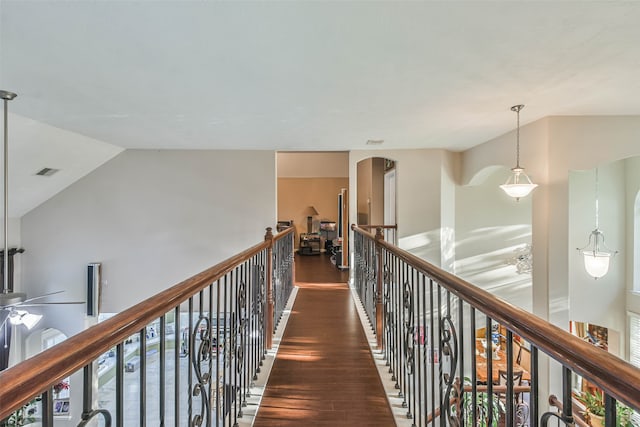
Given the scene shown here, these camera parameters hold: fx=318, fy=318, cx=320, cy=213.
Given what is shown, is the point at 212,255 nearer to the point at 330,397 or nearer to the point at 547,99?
the point at 330,397

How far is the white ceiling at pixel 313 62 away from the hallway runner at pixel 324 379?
2343mm

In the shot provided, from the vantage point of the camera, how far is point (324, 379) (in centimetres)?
241

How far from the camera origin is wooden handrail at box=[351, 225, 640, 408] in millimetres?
520

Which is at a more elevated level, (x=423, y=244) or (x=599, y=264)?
(x=423, y=244)

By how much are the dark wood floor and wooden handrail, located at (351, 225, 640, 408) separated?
4.75 ft

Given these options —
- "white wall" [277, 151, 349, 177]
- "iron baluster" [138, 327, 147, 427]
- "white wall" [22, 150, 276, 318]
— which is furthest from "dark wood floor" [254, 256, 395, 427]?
"white wall" [277, 151, 349, 177]

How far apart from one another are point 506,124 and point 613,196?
10.1 feet

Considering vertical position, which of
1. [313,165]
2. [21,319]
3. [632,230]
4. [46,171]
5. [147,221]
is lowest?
[21,319]

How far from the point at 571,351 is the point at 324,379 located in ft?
6.89

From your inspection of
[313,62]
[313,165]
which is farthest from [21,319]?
[313,165]

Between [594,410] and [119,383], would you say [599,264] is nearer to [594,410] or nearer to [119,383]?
[594,410]

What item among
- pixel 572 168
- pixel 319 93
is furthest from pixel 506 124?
pixel 319 93

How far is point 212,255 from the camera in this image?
18.6 feet

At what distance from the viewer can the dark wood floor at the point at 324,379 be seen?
1994mm
